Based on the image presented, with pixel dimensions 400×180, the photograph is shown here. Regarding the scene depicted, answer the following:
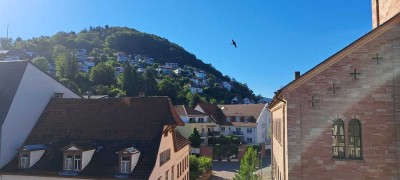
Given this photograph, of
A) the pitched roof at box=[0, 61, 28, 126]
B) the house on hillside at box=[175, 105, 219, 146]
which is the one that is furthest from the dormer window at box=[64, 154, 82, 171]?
the house on hillside at box=[175, 105, 219, 146]

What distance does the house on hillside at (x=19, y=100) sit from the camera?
22688 mm

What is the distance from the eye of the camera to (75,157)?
70.8 ft

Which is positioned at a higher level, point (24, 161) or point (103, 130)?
point (103, 130)

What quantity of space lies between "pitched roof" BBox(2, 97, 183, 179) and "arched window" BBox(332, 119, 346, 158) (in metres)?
11.5

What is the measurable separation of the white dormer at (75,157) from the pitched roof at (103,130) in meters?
0.41

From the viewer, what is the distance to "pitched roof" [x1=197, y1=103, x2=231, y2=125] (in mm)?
72188

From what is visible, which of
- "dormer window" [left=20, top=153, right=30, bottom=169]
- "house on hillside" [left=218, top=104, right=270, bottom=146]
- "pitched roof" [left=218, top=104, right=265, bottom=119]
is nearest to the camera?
"dormer window" [left=20, top=153, right=30, bottom=169]

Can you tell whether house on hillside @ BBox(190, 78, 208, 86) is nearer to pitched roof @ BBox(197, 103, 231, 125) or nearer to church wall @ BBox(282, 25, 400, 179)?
pitched roof @ BBox(197, 103, 231, 125)

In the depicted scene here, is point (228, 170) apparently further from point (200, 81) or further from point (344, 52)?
point (200, 81)

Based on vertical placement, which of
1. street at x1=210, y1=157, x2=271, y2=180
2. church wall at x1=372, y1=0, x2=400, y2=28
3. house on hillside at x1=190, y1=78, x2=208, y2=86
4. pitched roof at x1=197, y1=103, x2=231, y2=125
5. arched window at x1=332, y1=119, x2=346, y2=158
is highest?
house on hillside at x1=190, y1=78, x2=208, y2=86

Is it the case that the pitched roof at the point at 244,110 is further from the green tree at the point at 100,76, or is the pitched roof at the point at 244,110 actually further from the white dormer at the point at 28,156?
the white dormer at the point at 28,156

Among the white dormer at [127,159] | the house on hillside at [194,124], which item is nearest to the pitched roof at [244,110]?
the house on hillside at [194,124]

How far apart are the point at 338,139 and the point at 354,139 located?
2.11 feet

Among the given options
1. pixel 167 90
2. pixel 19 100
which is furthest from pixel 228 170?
pixel 167 90
